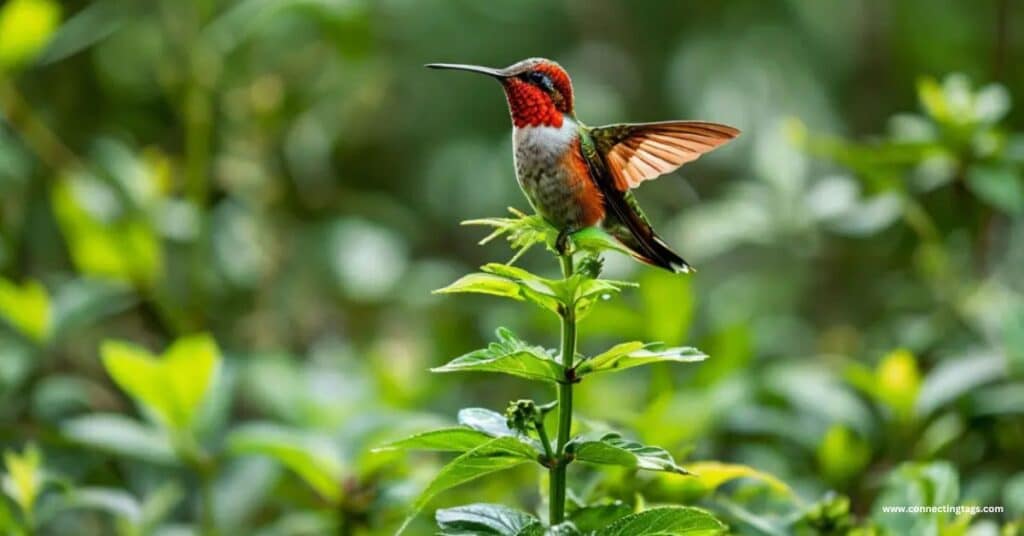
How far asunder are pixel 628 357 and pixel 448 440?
13 centimetres

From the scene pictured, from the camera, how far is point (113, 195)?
1900mm

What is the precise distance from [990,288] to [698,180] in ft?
5.01

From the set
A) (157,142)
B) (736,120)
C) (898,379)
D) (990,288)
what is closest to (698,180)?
(736,120)

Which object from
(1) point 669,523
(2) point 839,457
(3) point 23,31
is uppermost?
(3) point 23,31

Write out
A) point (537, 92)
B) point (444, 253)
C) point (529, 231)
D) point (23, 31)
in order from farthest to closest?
point (444, 253) < point (23, 31) < point (537, 92) < point (529, 231)

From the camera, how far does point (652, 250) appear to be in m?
0.87

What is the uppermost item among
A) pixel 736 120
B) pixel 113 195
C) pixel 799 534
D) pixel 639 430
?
pixel 736 120

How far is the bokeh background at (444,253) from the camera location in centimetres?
132

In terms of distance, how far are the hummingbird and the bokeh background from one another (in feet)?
0.65

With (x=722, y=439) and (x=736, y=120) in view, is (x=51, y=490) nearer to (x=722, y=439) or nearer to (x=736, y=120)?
(x=722, y=439)

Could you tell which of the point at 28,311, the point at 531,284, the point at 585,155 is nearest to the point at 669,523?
the point at 531,284

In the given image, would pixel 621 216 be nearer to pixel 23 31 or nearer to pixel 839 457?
pixel 839 457

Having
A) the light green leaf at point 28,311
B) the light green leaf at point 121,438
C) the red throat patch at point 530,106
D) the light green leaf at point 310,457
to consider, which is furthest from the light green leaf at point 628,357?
the light green leaf at point 28,311

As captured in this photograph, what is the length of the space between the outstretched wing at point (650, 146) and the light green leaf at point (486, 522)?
274mm
